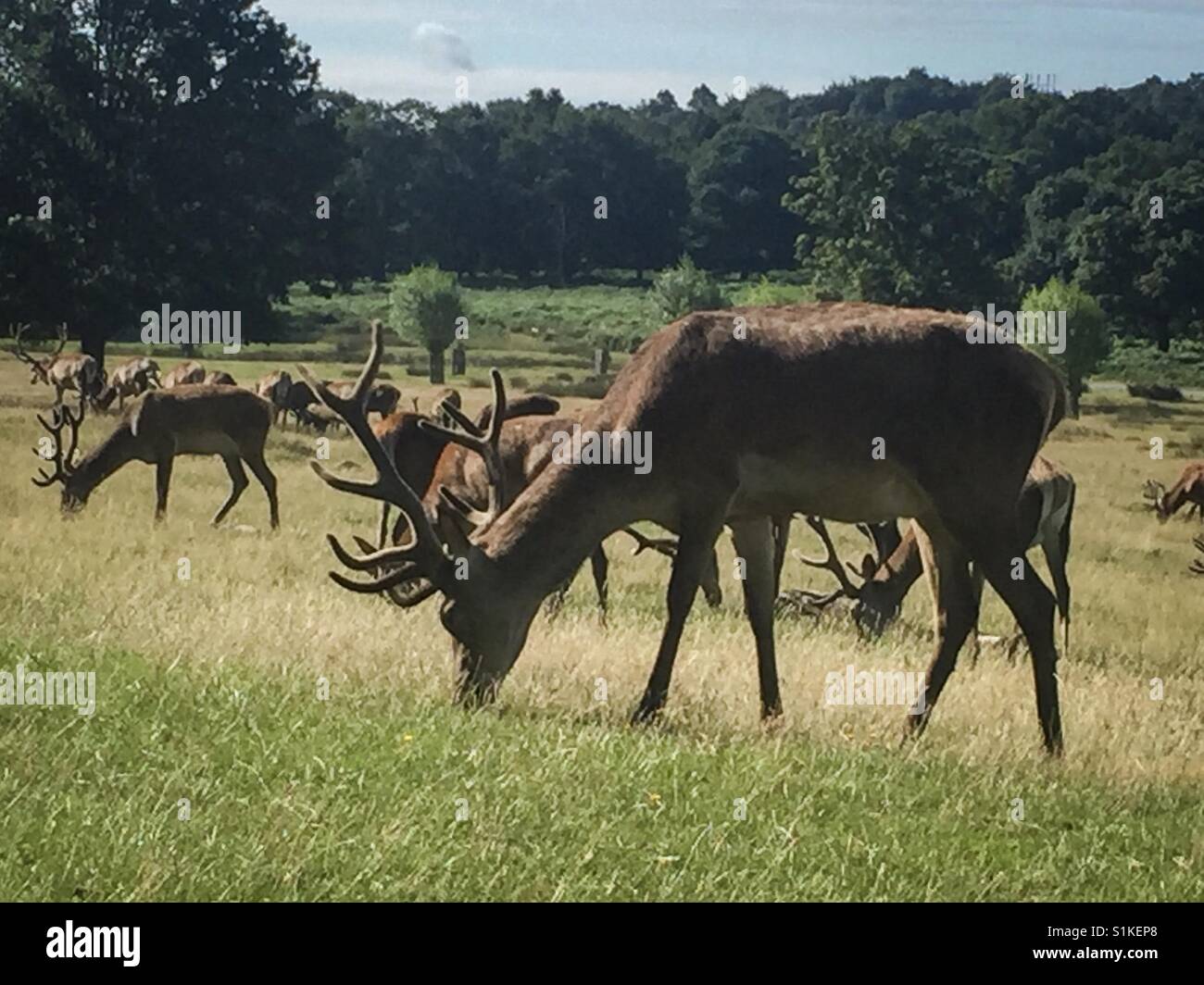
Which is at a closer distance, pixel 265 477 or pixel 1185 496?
pixel 265 477

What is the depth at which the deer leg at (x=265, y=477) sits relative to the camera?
498 inches

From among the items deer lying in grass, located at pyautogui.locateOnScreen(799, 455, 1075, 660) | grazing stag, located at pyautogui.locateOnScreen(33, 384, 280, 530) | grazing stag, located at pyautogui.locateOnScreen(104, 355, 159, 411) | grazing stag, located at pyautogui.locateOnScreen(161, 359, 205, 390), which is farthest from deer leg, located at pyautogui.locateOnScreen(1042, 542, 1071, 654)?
grazing stag, located at pyautogui.locateOnScreen(104, 355, 159, 411)

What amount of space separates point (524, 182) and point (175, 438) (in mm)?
3548

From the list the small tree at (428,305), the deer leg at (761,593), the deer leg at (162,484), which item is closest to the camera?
the deer leg at (761,593)

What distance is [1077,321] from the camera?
11867 mm

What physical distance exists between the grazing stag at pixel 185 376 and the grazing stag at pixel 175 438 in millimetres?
5713

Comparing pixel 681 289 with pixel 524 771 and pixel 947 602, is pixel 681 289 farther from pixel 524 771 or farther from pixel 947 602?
pixel 524 771

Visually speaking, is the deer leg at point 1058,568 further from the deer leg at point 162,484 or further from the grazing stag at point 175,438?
the deer leg at point 162,484

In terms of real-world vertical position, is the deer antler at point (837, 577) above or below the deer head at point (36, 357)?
below

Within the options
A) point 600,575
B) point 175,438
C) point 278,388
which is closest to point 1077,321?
point 600,575

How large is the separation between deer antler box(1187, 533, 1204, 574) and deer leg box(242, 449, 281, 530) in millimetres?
6400

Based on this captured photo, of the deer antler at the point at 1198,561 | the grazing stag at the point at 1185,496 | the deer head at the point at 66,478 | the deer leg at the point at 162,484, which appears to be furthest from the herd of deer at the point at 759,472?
the grazing stag at the point at 1185,496

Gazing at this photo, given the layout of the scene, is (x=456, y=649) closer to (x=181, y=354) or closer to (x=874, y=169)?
(x=874, y=169)

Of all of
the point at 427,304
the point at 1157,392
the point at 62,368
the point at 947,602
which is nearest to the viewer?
the point at 947,602
